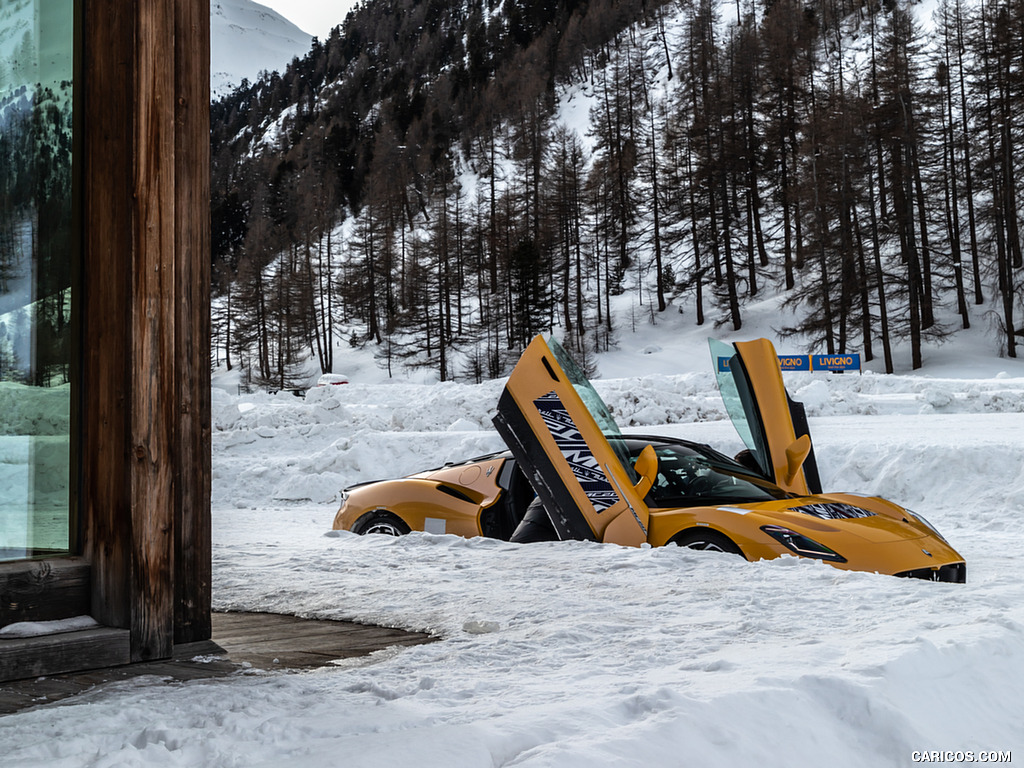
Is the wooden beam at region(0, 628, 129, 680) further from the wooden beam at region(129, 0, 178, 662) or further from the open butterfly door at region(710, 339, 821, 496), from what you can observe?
the open butterfly door at region(710, 339, 821, 496)

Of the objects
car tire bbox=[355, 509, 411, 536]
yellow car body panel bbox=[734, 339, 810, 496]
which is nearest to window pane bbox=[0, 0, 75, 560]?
car tire bbox=[355, 509, 411, 536]

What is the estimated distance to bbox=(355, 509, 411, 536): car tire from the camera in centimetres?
784

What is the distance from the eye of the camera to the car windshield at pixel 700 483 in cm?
634

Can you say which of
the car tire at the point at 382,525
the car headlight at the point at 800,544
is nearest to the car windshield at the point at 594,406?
the car headlight at the point at 800,544

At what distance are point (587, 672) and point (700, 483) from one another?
11.1 feet

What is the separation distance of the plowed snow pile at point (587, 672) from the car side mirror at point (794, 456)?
1.45 m

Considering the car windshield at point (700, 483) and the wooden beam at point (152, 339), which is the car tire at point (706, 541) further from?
the wooden beam at point (152, 339)

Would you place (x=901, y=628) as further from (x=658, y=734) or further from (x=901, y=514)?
(x=901, y=514)

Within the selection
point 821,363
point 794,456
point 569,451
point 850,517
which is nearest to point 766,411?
point 794,456

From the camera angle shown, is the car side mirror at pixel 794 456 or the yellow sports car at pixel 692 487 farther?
the car side mirror at pixel 794 456

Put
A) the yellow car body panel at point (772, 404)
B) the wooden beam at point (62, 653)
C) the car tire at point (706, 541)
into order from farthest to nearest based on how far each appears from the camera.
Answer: the yellow car body panel at point (772, 404) < the car tire at point (706, 541) < the wooden beam at point (62, 653)

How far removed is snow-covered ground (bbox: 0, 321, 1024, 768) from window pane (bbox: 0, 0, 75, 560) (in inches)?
32.5

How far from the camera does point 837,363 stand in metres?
23.6

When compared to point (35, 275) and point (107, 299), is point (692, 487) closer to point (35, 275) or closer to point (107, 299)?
point (107, 299)
